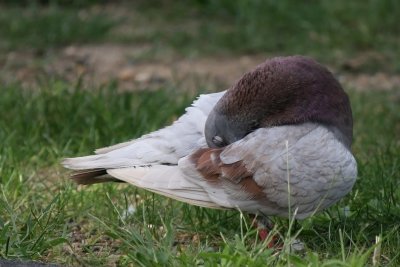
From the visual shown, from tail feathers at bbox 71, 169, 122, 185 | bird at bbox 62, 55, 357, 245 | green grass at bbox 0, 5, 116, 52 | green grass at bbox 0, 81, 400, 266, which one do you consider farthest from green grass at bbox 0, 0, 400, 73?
bird at bbox 62, 55, 357, 245

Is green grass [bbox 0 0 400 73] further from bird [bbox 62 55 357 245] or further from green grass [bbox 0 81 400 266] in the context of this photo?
bird [bbox 62 55 357 245]

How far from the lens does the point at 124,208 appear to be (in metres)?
4.89

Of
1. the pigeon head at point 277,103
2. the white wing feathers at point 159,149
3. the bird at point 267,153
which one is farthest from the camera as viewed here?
the white wing feathers at point 159,149

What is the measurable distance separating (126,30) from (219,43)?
0.91 metres

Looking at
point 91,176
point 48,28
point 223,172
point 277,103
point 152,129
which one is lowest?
point 152,129

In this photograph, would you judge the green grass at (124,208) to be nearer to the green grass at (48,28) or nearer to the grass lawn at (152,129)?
the grass lawn at (152,129)

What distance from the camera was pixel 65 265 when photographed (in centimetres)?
412

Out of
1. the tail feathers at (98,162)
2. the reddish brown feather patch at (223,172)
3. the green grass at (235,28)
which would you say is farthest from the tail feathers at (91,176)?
the green grass at (235,28)

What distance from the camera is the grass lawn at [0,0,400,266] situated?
4.21 metres

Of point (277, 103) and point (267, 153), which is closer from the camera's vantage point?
point (267, 153)

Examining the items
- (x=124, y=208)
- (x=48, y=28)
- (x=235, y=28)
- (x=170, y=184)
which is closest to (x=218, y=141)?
(x=170, y=184)

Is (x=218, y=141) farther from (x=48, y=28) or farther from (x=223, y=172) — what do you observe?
(x=48, y=28)

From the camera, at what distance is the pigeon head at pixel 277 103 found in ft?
14.3

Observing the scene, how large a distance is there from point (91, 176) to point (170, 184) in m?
0.47
